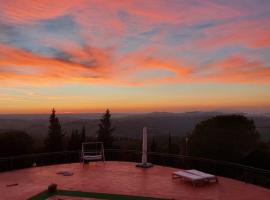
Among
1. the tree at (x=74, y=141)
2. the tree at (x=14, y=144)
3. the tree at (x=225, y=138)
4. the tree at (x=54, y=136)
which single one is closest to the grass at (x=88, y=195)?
the tree at (x=225, y=138)

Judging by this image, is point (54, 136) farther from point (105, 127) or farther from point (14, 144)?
point (14, 144)

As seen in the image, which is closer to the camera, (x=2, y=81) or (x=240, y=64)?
(x=240, y=64)

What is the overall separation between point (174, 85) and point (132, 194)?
12308mm

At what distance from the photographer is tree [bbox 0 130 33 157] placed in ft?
92.2

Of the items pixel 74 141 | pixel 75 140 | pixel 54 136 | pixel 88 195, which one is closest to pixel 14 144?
pixel 74 141

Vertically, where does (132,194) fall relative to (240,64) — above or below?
below

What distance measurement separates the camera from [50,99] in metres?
23.4

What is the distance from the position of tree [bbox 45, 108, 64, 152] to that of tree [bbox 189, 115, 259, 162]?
73.4 feet

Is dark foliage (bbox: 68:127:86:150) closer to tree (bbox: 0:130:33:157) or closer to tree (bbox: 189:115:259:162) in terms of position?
tree (bbox: 0:130:33:157)

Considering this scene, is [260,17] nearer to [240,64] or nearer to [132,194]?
[240,64]

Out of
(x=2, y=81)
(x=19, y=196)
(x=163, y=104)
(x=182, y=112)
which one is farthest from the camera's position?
(x=182, y=112)

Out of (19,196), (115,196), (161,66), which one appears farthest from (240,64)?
(19,196)

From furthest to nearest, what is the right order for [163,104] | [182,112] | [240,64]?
[182,112], [163,104], [240,64]

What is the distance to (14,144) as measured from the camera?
28781 millimetres
